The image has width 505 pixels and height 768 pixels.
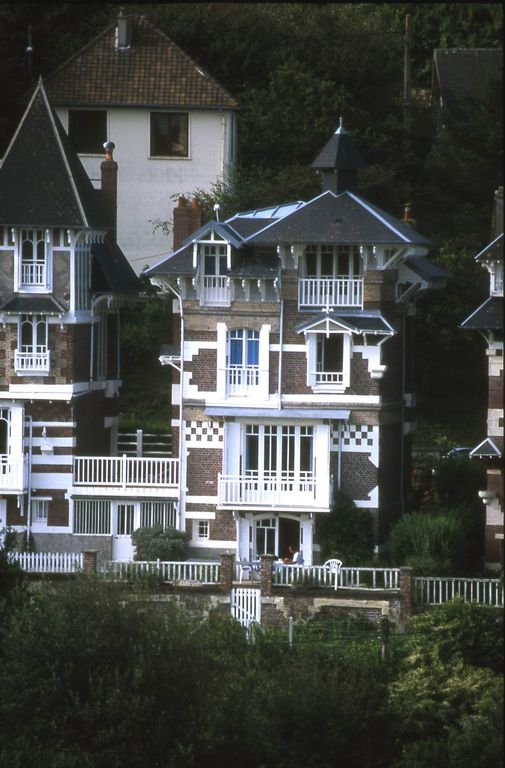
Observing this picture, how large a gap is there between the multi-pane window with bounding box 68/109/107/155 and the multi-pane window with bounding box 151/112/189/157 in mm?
1755

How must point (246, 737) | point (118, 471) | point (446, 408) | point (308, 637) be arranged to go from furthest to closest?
point (446, 408) < point (118, 471) < point (308, 637) < point (246, 737)

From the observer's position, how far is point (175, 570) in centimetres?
3466

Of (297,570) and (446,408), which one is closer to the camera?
(297,570)

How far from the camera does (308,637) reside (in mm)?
32156

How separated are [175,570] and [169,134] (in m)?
21.2

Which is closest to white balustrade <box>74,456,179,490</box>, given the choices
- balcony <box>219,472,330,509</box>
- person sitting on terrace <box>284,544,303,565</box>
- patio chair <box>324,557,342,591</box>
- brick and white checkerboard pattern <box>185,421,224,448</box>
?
brick and white checkerboard pattern <box>185,421,224,448</box>

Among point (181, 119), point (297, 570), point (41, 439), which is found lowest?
point (297, 570)

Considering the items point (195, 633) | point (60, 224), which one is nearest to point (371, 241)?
point (60, 224)

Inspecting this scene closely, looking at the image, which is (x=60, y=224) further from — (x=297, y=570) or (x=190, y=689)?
(x=190, y=689)

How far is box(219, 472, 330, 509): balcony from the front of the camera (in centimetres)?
3531

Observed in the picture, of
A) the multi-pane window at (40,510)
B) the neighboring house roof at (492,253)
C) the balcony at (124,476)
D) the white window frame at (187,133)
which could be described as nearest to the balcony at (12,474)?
the multi-pane window at (40,510)

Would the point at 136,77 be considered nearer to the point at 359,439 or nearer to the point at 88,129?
the point at 88,129

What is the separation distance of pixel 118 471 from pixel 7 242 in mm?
6612

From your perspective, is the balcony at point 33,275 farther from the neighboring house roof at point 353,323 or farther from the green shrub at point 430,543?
the green shrub at point 430,543
